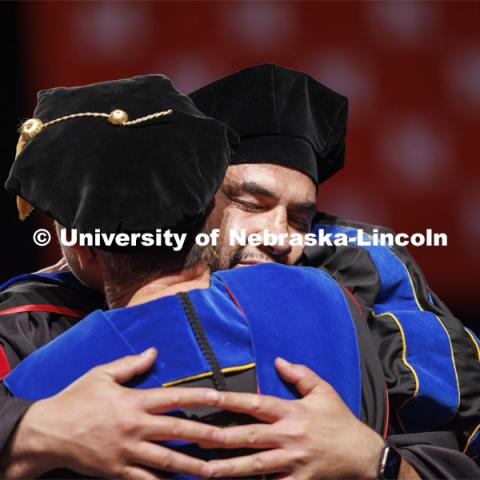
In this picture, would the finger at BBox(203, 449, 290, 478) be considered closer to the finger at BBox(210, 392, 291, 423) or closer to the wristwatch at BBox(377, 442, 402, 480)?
the finger at BBox(210, 392, 291, 423)

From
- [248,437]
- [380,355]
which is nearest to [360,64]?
[380,355]

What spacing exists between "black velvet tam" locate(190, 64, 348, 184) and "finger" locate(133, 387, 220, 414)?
96cm

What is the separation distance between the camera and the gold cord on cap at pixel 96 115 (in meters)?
1.35

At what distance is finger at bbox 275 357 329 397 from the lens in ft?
4.16

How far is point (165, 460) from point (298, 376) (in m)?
0.23

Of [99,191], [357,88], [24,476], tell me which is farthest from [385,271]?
[357,88]

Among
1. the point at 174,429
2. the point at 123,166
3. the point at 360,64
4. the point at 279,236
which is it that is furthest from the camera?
the point at 360,64

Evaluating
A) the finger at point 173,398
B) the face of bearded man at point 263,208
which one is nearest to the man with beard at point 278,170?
the face of bearded man at point 263,208

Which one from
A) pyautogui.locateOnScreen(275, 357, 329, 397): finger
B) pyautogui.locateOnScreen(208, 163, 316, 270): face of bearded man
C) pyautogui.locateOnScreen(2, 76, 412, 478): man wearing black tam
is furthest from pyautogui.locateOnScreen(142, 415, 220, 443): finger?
pyautogui.locateOnScreen(208, 163, 316, 270): face of bearded man

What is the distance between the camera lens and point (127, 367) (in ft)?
3.99

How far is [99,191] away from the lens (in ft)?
4.21

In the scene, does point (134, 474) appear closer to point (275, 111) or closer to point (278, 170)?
point (278, 170)

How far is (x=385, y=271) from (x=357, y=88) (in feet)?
3.91

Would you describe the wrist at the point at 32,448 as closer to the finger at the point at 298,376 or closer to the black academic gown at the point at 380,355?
the black academic gown at the point at 380,355
